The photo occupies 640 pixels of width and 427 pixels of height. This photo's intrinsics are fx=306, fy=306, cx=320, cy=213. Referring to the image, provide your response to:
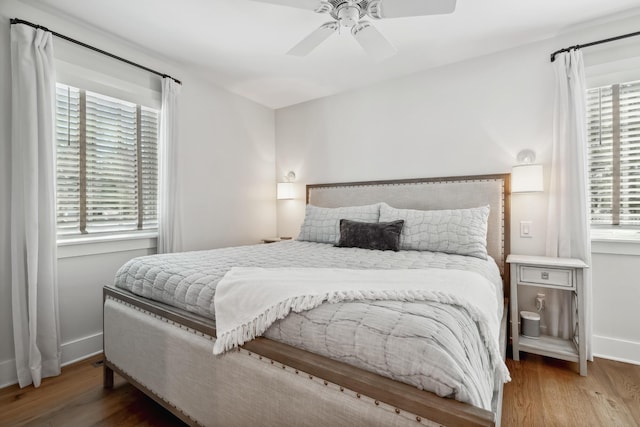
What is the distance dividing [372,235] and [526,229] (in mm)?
1328

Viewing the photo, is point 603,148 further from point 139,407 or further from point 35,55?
point 35,55

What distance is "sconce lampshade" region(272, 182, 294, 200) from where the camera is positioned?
396cm

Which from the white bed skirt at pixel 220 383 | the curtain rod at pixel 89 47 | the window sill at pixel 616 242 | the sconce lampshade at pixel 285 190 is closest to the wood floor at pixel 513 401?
the white bed skirt at pixel 220 383

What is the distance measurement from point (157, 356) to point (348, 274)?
1072 mm

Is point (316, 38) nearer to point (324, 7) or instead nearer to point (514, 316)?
point (324, 7)

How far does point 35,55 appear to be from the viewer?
6.66 feet

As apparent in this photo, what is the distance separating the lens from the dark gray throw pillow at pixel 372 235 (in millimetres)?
2445

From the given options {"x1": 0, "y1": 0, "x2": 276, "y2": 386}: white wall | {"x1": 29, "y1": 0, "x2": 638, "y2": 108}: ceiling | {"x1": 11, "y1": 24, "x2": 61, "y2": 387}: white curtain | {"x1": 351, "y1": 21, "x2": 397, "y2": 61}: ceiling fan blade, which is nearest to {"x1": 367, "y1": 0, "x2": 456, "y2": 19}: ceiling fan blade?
{"x1": 351, "y1": 21, "x2": 397, "y2": 61}: ceiling fan blade

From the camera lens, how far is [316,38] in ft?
6.65

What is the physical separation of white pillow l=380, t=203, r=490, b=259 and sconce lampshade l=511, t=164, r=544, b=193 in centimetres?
30

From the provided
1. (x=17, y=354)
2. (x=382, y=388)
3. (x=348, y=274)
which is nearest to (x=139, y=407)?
(x=17, y=354)

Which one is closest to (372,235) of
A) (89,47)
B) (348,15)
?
(348,15)

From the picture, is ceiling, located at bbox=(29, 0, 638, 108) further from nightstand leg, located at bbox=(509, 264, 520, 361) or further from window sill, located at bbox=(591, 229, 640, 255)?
nightstand leg, located at bbox=(509, 264, 520, 361)

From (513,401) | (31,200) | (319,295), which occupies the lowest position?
(513,401)
